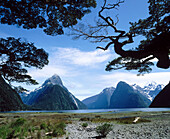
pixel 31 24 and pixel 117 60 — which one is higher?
pixel 31 24

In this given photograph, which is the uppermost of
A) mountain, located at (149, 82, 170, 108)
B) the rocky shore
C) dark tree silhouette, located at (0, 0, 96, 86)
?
dark tree silhouette, located at (0, 0, 96, 86)

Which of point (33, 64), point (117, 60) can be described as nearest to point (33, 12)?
point (33, 64)

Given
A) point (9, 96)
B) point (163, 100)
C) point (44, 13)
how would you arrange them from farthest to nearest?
point (163, 100) → point (9, 96) → point (44, 13)

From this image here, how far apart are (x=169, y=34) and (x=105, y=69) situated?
24.5 feet

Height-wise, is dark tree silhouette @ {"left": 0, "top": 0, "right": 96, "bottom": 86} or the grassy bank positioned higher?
dark tree silhouette @ {"left": 0, "top": 0, "right": 96, "bottom": 86}

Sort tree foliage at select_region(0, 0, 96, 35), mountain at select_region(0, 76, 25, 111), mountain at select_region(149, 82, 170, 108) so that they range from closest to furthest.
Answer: tree foliage at select_region(0, 0, 96, 35) < mountain at select_region(0, 76, 25, 111) < mountain at select_region(149, 82, 170, 108)

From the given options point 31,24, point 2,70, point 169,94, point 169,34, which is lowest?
point 169,94

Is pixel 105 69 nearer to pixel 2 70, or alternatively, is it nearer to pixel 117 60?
pixel 117 60

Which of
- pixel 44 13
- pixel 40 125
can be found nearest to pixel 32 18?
pixel 44 13

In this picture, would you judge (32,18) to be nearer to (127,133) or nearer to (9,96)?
(127,133)

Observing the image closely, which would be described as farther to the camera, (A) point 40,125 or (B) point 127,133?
(A) point 40,125

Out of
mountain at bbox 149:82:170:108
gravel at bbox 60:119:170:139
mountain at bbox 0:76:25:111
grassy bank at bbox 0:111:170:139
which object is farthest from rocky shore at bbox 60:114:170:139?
mountain at bbox 149:82:170:108

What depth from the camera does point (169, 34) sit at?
17.7 feet

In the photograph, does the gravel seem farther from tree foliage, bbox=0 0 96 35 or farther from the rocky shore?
tree foliage, bbox=0 0 96 35
